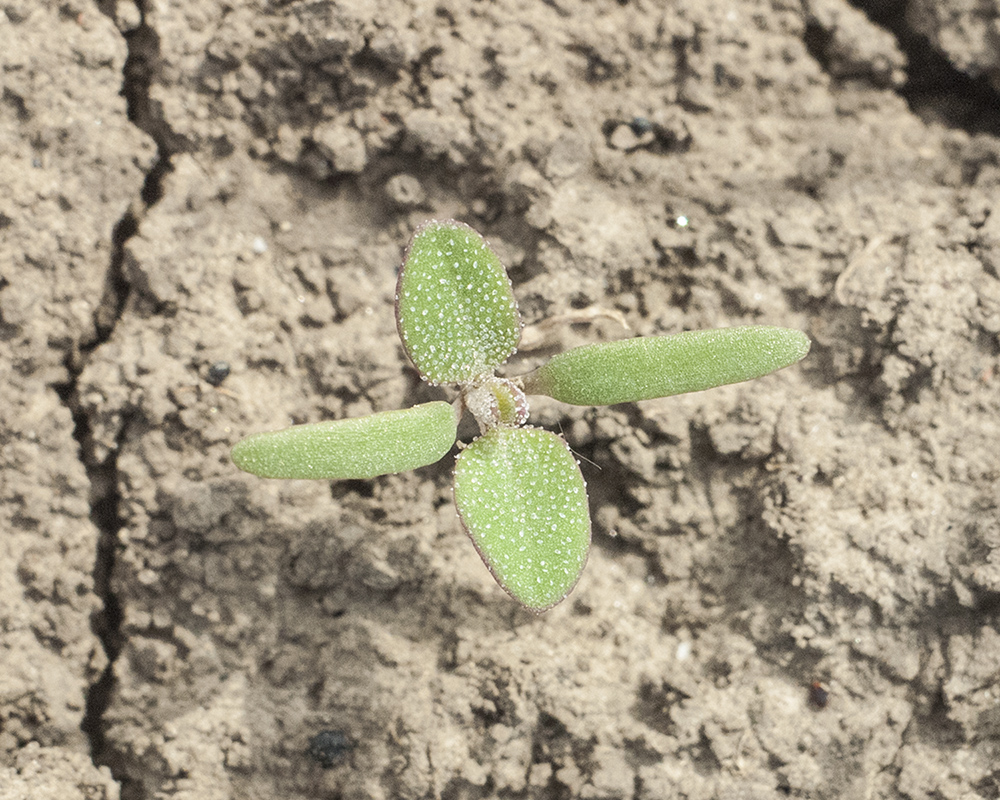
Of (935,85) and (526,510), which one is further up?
(935,85)

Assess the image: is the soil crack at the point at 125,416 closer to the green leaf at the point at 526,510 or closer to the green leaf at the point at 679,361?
the green leaf at the point at 526,510

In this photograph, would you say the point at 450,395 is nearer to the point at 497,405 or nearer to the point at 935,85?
the point at 497,405

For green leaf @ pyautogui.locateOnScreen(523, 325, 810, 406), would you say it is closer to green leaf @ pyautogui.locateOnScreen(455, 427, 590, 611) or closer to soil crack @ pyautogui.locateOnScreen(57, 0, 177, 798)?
green leaf @ pyautogui.locateOnScreen(455, 427, 590, 611)

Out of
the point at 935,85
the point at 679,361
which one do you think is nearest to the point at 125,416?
the point at 679,361

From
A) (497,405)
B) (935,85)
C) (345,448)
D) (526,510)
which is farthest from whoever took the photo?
(935,85)

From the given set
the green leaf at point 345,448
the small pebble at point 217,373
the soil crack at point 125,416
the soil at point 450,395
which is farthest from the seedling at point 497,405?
the soil crack at point 125,416

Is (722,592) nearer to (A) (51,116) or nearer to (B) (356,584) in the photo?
(B) (356,584)

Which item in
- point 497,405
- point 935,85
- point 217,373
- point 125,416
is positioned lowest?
point 125,416
